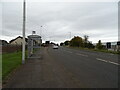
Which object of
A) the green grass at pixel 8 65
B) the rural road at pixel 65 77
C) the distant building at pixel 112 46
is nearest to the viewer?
the rural road at pixel 65 77

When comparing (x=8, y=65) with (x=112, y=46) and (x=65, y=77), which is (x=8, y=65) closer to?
(x=65, y=77)

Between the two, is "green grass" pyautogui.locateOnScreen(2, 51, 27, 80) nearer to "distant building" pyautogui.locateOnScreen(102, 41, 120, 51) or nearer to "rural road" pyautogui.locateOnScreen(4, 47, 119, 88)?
"rural road" pyautogui.locateOnScreen(4, 47, 119, 88)

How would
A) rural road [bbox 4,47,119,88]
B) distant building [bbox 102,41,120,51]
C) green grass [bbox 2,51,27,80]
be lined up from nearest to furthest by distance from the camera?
rural road [bbox 4,47,119,88], green grass [bbox 2,51,27,80], distant building [bbox 102,41,120,51]

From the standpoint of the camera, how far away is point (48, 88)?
6902mm

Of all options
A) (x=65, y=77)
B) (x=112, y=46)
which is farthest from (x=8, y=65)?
(x=112, y=46)

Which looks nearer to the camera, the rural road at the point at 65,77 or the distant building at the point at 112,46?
the rural road at the point at 65,77

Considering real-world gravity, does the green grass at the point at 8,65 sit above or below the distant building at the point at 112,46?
below

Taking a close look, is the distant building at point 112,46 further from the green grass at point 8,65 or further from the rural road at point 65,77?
the rural road at point 65,77

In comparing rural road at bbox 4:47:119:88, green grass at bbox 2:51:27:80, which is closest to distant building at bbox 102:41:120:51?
green grass at bbox 2:51:27:80

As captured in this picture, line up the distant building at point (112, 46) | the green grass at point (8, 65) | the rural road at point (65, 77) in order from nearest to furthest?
1. the rural road at point (65, 77)
2. the green grass at point (8, 65)
3. the distant building at point (112, 46)

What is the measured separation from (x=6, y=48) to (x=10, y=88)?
29.1m

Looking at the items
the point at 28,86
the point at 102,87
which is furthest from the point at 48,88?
the point at 102,87

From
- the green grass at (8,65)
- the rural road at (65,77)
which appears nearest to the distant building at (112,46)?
the green grass at (8,65)

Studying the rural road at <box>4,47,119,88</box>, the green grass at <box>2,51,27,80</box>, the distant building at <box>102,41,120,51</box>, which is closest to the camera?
the rural road at <box>4,47,119,88</box>
